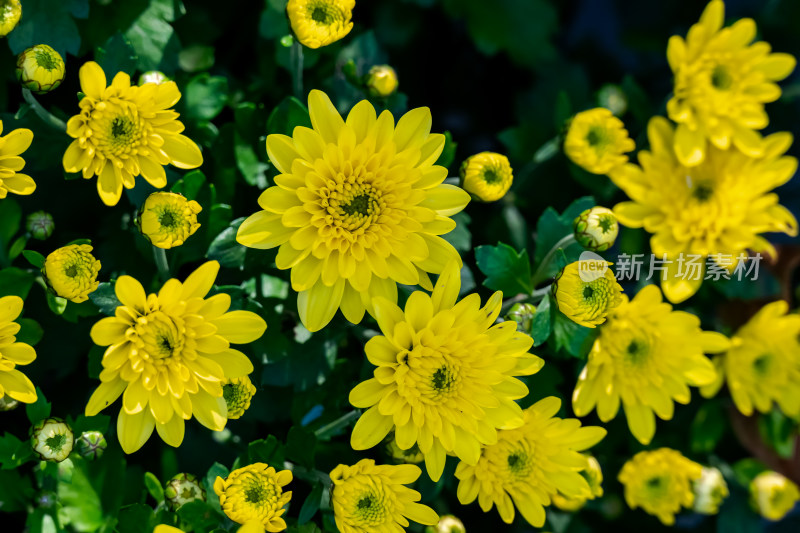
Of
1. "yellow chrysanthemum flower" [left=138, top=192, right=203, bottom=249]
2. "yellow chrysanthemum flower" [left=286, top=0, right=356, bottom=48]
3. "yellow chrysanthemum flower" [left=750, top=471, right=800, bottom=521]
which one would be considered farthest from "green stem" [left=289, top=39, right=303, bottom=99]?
"yellow chrysanthemum flower" [left=750, top=471, right=800, bottom=521]

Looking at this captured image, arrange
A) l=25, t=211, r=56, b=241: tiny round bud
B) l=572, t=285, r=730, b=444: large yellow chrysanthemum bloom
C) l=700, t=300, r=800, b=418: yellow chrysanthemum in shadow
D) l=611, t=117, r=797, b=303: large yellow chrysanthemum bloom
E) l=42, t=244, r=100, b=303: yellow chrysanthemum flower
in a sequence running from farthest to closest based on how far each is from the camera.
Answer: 1. l=700, t=300, r=800, b=418: yellow chrysanthemum in shadow
2. l=611, t=117, r=797, b=303: large yellow chrysanthemum bloom
3. l=572, t=285, r=730, b=444: large yellow chrysanthemum bloom
4. l=25, t=211, r=56, b=241: tiny round bud
5. l=42, t=244, r=100, b=303: yellow chrysanthemum flower

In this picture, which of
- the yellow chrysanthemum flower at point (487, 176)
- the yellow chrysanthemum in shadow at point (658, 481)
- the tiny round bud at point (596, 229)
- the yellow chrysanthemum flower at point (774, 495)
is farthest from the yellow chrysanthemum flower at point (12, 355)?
the yellow chrysanthemum flower at point (774, 495)

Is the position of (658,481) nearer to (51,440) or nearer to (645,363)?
(645,363)

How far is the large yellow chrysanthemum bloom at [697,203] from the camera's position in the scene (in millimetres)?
1157

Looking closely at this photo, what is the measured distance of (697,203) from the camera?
1.19 meters

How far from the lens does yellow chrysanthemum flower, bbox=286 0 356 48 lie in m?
0.89

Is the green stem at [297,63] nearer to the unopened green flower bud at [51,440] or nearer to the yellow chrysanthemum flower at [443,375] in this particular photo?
the yellow chrysanthemum flower at [443,375]

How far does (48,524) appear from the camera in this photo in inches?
36.9

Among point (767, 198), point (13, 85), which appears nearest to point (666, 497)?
point (767, 198)

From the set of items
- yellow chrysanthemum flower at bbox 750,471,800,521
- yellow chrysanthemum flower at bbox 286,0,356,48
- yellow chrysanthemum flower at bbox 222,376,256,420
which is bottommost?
yellow chrysanthemum flower at bbox 750,471,800,521

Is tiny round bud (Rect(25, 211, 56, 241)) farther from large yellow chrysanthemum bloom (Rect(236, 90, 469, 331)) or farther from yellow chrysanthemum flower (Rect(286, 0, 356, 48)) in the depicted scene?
yellow chrysanthemum flower (Rect(286, 0, 356, 48))

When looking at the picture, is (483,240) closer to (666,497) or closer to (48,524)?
(666,497)

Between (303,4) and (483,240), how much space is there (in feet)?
1.87

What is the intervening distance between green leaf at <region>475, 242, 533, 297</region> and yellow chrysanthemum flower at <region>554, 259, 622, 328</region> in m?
0.11
